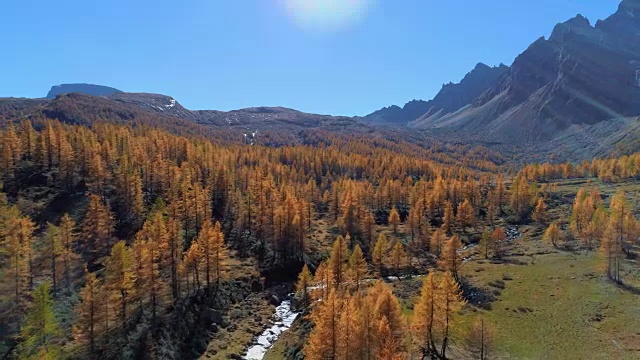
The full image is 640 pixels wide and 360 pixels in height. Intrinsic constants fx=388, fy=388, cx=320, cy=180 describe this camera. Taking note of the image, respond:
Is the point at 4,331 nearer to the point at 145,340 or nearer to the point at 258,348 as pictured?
the point at 145,340

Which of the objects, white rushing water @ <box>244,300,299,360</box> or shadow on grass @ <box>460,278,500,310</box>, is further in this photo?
shadow on grass @ <box>460,278,500,310</box>

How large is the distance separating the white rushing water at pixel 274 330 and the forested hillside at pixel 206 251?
2379 mm

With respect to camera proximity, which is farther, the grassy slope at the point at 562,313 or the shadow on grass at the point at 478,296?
the shadow on grass at the point at 478,296

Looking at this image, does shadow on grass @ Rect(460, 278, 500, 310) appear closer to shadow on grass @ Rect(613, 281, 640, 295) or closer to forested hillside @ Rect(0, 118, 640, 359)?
forested hillside @ Rect(0, 118, 640, 359)

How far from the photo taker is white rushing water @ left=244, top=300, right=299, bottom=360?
57.8 metres

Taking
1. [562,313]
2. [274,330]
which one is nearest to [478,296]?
[562,313]

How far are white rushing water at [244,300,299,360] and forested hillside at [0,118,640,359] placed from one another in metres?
2.38

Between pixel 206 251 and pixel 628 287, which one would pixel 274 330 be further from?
pixel 628 287

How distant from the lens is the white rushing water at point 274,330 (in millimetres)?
57812

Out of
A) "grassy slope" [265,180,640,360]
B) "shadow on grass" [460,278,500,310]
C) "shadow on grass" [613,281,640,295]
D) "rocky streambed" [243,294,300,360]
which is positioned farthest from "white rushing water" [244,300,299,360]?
"shadow on grass" [613,281,640,295]

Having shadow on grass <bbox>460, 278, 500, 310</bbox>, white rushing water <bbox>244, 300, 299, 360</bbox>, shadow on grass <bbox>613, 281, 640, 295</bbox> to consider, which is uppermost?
shadow on grass <bbox>613, 281, 640, 295</bbox>

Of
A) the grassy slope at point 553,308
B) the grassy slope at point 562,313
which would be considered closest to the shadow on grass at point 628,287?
the grassy slope at point 553,308

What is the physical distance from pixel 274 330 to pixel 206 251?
19.8m

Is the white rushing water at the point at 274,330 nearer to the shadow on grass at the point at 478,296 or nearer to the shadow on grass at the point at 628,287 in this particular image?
the shadow on grass at the point at 478,296
